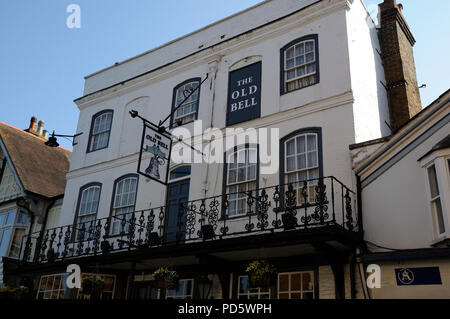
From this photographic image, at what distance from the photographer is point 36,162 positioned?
67.2 feet

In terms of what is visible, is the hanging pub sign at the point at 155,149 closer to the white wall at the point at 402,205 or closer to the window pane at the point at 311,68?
the window pane at the point at 311,68

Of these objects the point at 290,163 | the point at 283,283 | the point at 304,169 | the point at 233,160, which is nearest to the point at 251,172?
the point at 233,160

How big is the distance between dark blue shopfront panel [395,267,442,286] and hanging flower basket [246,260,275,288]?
97.9 inches

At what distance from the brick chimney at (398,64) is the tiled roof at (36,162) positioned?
1287 cm

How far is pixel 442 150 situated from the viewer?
875cm

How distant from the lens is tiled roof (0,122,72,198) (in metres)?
18.6

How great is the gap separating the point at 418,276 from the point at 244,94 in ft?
23.1

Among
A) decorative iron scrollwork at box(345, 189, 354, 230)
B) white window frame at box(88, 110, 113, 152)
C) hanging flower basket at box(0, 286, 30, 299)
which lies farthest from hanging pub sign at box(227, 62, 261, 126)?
hanging flower basket at box(0, 286, 30, 299)

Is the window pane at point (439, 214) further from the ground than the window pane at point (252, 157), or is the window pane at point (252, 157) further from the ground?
the window pane at point (252, 157)

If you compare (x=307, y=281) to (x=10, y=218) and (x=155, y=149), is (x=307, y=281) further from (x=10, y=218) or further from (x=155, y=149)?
(x=10, y=218)

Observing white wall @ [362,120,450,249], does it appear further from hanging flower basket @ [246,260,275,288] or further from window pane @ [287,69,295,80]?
window pane @ [287,69,295,80]

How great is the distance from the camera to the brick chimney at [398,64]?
1365cm

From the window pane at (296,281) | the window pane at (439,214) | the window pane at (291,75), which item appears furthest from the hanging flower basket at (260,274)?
the window pane at (291,75)
